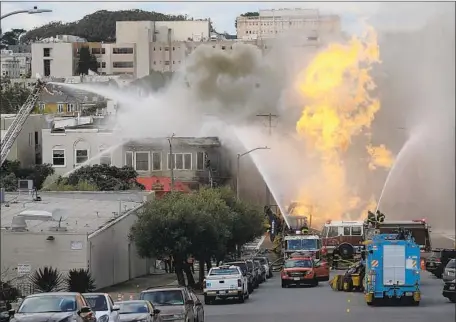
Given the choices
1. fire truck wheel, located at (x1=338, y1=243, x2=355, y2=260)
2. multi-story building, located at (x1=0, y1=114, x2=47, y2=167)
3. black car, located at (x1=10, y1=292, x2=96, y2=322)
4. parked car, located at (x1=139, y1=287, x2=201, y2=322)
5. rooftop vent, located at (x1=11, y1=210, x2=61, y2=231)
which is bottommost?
fire truck wheel, located at (x1=338, y1=243, x2=355, y2=260)

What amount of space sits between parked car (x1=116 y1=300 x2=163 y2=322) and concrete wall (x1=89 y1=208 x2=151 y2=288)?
79.5 feet

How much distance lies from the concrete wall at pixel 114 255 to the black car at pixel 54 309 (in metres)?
28.5

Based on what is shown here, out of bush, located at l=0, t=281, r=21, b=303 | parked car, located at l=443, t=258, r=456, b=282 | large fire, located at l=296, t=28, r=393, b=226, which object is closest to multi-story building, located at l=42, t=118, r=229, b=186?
large fire, located at l=296, t=28, r=393, b=226

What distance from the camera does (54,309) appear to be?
80.8 feet

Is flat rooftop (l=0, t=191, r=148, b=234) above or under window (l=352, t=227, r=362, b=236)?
above

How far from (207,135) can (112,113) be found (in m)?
24.2

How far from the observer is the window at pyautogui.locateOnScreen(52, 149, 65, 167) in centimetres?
12081

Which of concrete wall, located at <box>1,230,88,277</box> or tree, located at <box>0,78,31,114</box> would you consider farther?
tree, located at <box>0,78,31,114</box>

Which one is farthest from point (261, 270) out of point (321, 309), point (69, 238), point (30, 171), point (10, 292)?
point (30, 171)

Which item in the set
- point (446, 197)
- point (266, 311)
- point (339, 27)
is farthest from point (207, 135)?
point (446, 197)

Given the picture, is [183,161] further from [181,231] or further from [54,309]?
[54,309]

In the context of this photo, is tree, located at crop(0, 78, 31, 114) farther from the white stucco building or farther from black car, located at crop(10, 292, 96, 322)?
black car, located at crop(10, 292, 96, 322)

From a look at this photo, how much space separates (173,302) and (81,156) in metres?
90.3

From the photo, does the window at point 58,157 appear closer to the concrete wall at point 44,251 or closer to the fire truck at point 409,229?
the concrete wall at point 44,251
